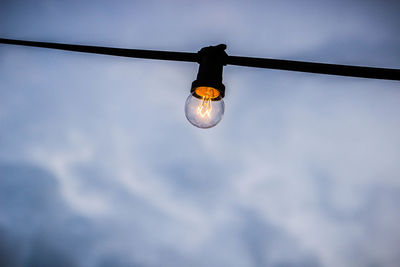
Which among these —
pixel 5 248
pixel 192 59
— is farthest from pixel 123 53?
pixel 5 248

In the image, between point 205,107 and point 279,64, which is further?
point 205,107

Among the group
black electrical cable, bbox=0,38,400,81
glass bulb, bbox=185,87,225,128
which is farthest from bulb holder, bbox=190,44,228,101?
glass bulb, bbox=185,87,225,128

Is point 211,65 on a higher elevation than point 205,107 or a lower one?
higher

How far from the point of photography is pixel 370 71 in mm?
1205

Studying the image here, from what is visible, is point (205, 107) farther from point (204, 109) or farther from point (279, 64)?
point (279, 64)

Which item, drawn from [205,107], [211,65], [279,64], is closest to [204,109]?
[205,107]

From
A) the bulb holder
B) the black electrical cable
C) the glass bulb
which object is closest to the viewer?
the black electrical cable

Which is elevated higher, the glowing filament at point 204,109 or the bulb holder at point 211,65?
the bulb holder at point 211,65

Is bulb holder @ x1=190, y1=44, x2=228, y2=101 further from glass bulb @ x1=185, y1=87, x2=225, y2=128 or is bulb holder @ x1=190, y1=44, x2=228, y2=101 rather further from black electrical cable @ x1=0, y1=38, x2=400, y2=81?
glass bulb @ x1=185, y1=87, x2=225, y2=128

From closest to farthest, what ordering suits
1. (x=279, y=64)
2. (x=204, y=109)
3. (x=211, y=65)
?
(x=279, y=64), (x=211, y=65), (x=204, y=109)

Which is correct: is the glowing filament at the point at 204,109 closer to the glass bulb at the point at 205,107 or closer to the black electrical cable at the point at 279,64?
the glass bulb at the point at 205,107

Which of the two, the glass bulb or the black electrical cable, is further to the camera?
the glass bulb

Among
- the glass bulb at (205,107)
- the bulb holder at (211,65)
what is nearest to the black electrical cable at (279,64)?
the bulb holder at (211,65)

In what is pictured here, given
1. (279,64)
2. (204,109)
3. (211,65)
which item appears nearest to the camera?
(279,64)
